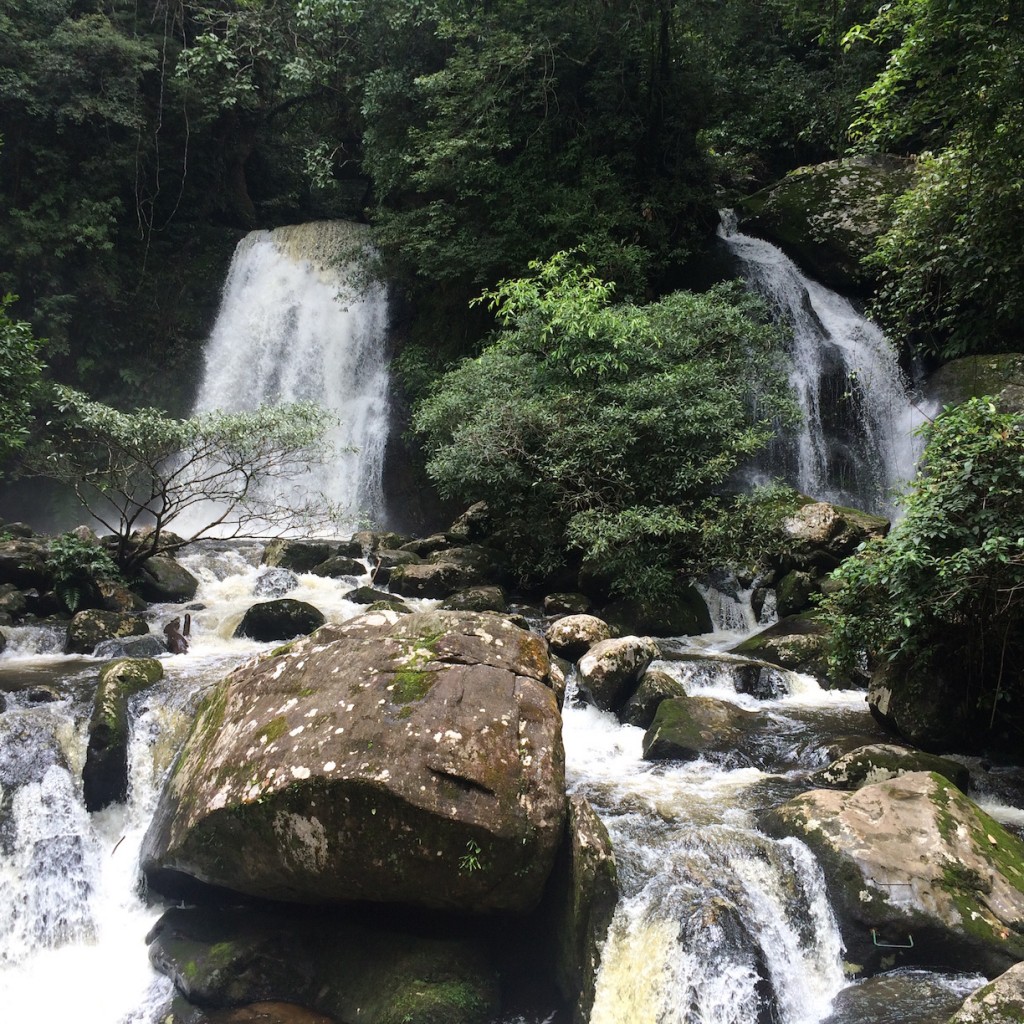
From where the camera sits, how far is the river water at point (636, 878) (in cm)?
417

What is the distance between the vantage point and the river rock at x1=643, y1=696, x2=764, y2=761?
660cm

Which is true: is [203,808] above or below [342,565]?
below

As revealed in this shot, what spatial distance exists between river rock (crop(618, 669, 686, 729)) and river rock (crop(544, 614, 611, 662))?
49.1 inches

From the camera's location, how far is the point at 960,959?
4.18 meters

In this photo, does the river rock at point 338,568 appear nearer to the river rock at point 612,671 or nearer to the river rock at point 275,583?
the river rock at point 275,583

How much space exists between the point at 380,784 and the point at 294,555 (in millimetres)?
9065

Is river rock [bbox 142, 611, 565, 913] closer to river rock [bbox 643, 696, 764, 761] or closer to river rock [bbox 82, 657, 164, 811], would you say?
river rock [bbox 82, 657, 164, 811]

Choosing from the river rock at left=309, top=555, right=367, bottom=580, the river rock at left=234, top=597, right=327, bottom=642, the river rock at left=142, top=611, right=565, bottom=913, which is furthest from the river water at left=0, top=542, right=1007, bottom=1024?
the river rock at left=309, top=555, right=367, bottom=580

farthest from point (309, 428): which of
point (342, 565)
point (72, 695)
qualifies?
point (72, 695)

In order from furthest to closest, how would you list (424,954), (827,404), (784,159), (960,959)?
(784,159) < (827,404) < (424,954) < (960,959)

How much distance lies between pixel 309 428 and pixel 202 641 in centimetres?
343

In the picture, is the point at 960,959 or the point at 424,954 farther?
the point at 424,954

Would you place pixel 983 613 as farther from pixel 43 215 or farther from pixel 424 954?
pixel 43 215

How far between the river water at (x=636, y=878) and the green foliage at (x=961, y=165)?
657cm
